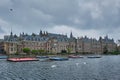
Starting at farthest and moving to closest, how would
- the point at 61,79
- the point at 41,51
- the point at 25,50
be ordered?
the point at 41,51, the point at 25,50, the point at 61,79

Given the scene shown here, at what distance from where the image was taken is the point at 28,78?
44906mm

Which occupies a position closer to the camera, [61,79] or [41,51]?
[61,79]

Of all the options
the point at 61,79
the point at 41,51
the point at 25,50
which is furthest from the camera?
the point at 41,51

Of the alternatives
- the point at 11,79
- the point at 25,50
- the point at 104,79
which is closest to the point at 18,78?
the point at 11,79

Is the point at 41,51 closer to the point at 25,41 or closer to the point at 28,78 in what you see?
the point at 25,41

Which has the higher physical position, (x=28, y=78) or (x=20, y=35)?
(x=20, y=35)

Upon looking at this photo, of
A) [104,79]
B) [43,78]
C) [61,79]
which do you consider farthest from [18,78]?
[104,79]

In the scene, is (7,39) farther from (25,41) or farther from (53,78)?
(53,78)

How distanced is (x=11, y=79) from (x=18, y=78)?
1659 mm

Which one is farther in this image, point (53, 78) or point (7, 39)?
point (7, 39)

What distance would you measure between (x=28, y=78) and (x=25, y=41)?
146285 mm

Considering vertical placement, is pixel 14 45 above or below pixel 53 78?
above

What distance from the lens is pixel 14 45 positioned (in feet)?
593

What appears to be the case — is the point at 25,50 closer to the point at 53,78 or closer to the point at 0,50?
the point at 0,50
